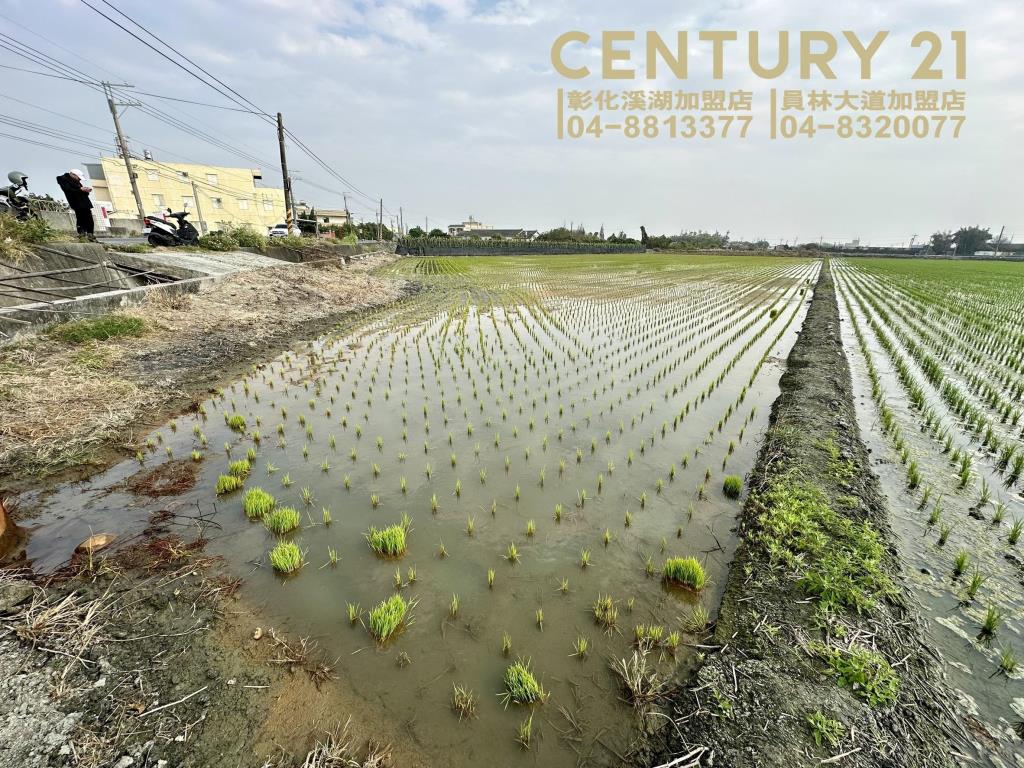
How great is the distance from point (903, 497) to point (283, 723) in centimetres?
502

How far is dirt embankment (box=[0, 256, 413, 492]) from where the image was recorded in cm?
432

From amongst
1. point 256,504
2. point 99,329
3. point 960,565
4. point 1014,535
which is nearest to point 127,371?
point 99,329

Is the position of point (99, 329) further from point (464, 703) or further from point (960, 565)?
point (960, 565)

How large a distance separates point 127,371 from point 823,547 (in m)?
8.76

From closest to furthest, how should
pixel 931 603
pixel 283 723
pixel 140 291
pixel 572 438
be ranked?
1. pixel 283 723
2. pixel 931 603
3. pixel 572 438
4. pixel 140 291

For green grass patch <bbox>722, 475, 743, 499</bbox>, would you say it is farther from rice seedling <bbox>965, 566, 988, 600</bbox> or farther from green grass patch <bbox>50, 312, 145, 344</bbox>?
green grass patch <bbox>50, 312, 145, 344</bbox>

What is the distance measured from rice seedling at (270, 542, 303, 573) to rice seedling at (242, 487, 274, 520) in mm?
633

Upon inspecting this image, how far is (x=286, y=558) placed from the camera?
297 centimetres

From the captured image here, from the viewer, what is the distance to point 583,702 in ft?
7.06

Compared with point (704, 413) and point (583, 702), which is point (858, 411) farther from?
point (583, 702)

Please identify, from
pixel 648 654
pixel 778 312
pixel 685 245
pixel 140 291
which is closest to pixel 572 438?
pixel 648 654

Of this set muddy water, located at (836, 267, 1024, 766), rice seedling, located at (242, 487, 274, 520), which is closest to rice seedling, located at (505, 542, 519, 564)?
rice seedling, located at (242, 487, 274, 520)

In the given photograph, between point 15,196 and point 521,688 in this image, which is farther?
point 15,196

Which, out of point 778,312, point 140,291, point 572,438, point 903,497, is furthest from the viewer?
point 778,312
